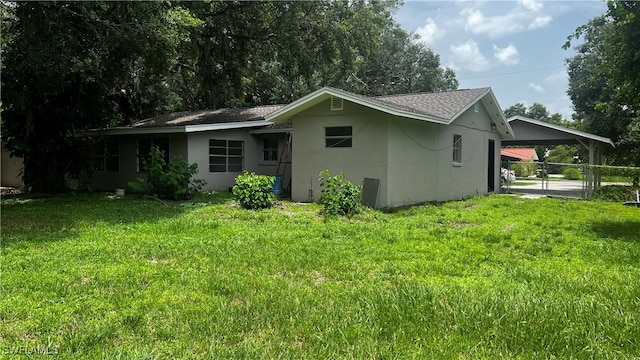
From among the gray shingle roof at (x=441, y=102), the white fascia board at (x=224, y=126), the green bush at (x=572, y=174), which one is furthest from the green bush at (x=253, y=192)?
the green bush at (x=572, y=174)

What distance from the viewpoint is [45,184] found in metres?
15.0

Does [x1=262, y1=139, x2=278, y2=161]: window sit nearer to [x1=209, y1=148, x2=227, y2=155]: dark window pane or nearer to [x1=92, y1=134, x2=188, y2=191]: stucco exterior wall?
[x1=209, y1=148, x2=227, y2=155]: dark window pane

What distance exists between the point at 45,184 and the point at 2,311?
13197 millimetres

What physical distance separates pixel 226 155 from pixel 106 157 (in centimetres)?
521

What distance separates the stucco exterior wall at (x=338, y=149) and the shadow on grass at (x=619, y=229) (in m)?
4.90

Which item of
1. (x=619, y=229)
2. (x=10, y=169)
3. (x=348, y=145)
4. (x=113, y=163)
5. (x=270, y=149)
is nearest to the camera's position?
(x=619, y=229)

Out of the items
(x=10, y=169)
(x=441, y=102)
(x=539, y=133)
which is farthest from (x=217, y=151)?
(x=539, y=133)

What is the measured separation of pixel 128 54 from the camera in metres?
12.6

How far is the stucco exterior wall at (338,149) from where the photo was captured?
1160 cm

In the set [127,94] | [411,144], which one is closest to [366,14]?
[411,144]

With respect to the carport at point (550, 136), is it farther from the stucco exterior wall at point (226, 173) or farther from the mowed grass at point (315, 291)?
the mowed grass at point (315, 291)

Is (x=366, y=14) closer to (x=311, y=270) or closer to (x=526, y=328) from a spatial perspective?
(x=311, y=270)

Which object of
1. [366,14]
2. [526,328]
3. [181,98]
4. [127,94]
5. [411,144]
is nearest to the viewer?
[526,328]

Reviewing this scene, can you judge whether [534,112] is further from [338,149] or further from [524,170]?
[338,149]
